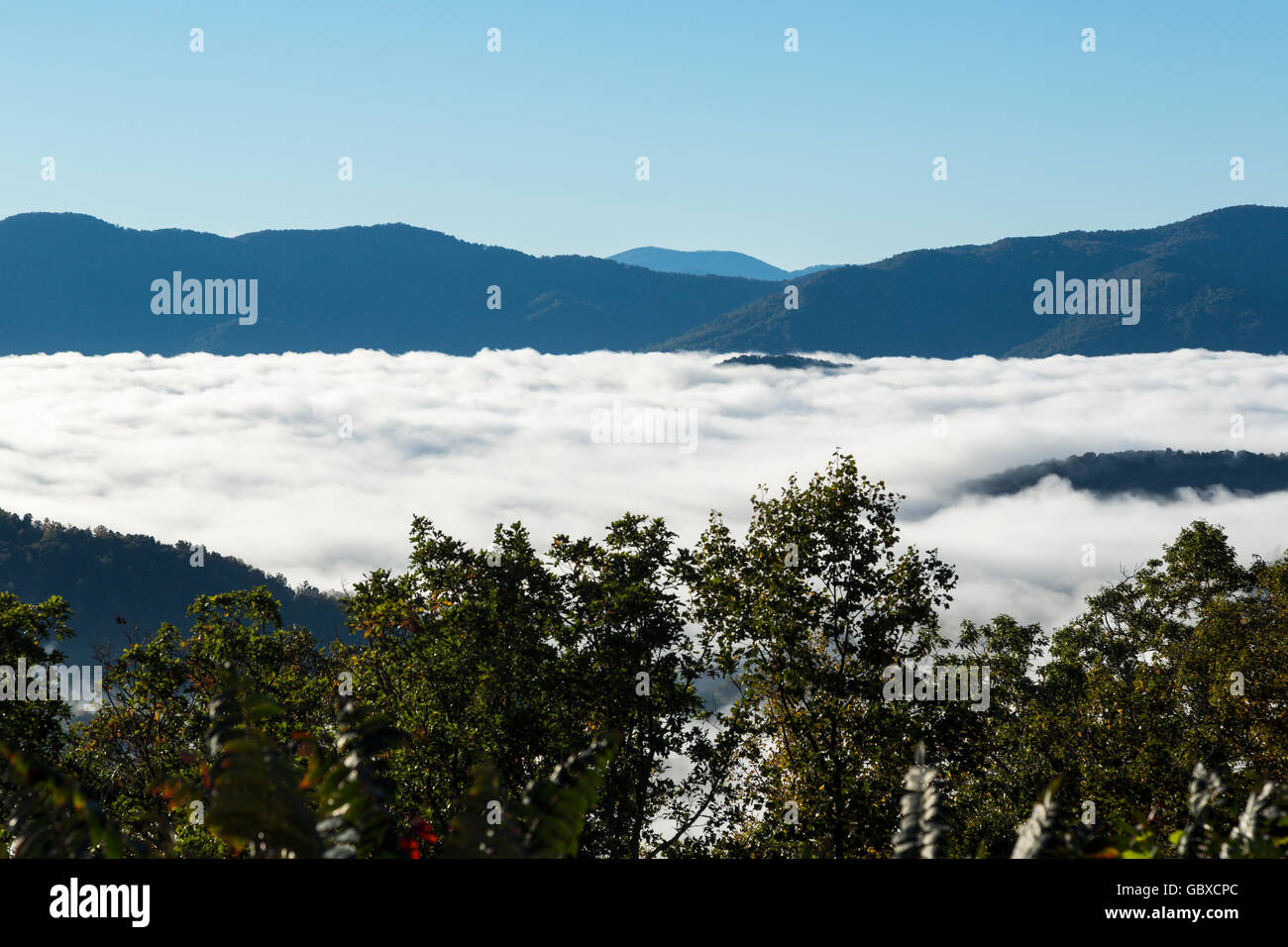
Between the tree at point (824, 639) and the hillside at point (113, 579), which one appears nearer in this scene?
the tree at point (824, 639)

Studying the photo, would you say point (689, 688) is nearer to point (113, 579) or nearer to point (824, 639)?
point (824, 639)

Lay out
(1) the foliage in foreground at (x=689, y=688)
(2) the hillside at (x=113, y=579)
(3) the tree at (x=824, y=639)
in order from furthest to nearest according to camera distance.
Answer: (2) the hillside at (x=113, y=579) < (1) the foliage in foreground at (x=689, y=688) < (3) the tree at (x=824, y=639)

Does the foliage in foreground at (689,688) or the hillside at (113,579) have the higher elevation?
the foliage in foreground at (689,688)

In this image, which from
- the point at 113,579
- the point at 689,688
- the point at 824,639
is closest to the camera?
the point at 824,639

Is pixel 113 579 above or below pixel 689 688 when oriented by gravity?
below

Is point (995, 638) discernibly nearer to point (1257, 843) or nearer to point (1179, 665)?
point (1179, 665)

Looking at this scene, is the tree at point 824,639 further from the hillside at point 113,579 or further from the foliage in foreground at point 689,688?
the hillside at point 113,579

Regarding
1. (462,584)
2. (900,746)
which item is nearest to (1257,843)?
(900,746)

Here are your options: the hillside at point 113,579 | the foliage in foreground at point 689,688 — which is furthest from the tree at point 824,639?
the hillside at point 113,579

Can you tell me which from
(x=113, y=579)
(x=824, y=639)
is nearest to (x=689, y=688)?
(x=824, y=639)

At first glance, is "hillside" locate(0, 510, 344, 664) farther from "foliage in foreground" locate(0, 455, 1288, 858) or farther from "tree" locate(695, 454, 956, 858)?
"tree" locate(695, 454, 956, 858)

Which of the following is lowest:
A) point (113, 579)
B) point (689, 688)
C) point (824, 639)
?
point (113, 579)
